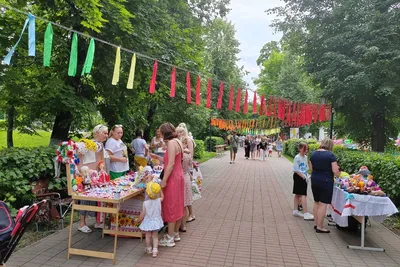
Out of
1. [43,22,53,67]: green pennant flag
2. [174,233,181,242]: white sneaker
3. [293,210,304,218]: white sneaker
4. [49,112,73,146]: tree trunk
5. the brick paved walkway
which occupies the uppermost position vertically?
[43,22,53,67]: green pennant flag

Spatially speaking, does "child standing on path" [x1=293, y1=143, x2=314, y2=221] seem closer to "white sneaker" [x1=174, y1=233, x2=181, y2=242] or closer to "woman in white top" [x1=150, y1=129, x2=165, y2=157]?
"white sneaker" [x1=174, y1=233, x2=181, y2=242]

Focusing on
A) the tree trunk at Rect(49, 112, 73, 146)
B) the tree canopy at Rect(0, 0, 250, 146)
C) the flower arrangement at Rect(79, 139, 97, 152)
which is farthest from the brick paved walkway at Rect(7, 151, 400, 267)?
the tree trunk at Rect(49, 112, 73, 146)

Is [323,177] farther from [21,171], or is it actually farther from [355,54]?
[355,54]

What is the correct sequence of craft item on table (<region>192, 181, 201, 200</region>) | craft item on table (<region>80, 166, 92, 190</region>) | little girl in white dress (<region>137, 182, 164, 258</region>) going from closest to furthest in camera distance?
little girl in white dress (<region>137, 182, 164, 258</region>), craft item on table (<region>80, 166, 92, 190</region>), craft item on table (<region>192, 181, 201, 200</region>)

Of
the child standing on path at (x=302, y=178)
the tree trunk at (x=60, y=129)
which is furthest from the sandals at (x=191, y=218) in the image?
the tree trunk at (x=60, y=129)

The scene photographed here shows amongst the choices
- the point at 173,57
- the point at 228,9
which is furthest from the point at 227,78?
the point at 173,57

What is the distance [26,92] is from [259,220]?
681cm

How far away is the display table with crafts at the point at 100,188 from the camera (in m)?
4.64

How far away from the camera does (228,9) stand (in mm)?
19766

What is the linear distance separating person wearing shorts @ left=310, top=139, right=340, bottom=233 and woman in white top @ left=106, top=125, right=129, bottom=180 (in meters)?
3.64

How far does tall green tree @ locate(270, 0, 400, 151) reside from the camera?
12.5 metres

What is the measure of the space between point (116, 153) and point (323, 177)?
3894mm

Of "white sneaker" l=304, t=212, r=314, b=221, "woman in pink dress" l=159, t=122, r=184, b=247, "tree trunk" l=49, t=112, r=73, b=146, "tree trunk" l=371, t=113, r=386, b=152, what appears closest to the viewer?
"woman in pink dress" l=159, t=122, r=184, b=247

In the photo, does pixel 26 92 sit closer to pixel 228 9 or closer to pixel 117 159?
pixel 117 159
